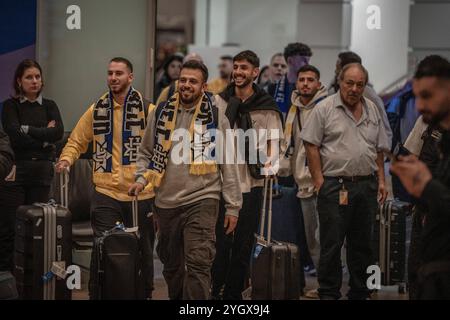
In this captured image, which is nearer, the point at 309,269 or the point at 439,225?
the point at 439,225

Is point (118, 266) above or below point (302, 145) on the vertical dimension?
below

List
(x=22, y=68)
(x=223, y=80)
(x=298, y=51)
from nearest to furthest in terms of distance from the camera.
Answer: (x=22, y=68) < (x=298, y=51) < (x=223, y=80)

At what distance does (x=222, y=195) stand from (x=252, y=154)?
1.72 ft

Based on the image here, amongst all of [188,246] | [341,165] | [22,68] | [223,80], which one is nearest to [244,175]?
[341,165]

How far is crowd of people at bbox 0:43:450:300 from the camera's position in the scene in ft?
20.5

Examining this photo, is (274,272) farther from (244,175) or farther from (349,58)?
(349,58)

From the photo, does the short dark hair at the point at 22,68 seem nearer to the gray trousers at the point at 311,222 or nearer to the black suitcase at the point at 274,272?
the black suitcase at the point at 274,272

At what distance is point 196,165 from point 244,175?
2.58ft

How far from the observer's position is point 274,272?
641 cm

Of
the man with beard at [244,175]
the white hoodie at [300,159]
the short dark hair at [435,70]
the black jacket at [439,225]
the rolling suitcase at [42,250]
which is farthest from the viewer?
the white hoodie at [300,159]

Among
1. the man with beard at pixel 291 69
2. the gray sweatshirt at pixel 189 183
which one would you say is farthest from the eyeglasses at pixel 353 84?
the man with beard at pixel 291 69

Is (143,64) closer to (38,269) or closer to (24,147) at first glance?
(24,147)

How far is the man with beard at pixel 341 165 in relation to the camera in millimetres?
6848

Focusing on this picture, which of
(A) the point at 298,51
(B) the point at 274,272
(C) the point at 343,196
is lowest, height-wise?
(B) the point at 274,272
